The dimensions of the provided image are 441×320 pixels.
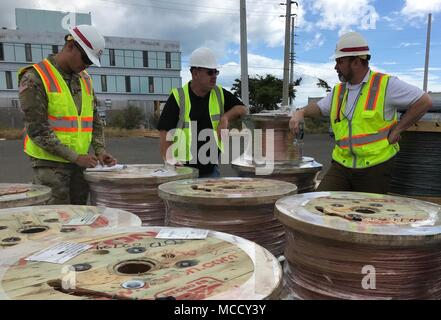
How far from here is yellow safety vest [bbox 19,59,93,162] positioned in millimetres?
2918

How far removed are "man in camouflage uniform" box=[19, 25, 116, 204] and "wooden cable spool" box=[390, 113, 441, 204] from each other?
2.62m

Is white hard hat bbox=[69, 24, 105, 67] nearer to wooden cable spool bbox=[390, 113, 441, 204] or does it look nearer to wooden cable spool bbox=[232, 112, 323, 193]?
wooden cable spool bbox=[232, 112, 323, 193]

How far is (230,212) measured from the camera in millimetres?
2281

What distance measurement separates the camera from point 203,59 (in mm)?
3420

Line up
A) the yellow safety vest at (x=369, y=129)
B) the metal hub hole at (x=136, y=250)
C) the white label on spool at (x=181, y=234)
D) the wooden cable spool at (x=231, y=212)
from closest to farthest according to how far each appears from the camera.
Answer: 1. the metal hub hole at (x=136, y=250)
2. the white label on spool at (x=181, y=234)
3. the wooden cable spool at (x=231, y=212)
4. the yellow safety vest at (x=369, y=129)

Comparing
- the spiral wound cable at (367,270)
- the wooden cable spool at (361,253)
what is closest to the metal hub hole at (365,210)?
the wooden cable spool at (361,253)

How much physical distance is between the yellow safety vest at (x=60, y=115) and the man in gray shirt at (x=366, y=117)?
198 centimetres

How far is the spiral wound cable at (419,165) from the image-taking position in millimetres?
3373

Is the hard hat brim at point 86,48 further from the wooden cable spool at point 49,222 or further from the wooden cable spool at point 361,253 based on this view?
the wooden cable spool at point 361,253

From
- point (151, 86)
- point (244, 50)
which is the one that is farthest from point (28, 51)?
point (244, 50)

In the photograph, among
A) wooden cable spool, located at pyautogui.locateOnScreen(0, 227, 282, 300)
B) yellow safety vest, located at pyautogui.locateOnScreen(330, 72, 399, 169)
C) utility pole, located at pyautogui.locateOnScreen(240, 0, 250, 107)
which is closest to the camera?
wooden cable spool, located at pyautogui.locateOnScreen(0, 227, 282, 300)

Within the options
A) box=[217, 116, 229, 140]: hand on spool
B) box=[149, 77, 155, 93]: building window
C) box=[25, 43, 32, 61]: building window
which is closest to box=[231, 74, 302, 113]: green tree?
box=[149, 77, 155, 93]: building window
